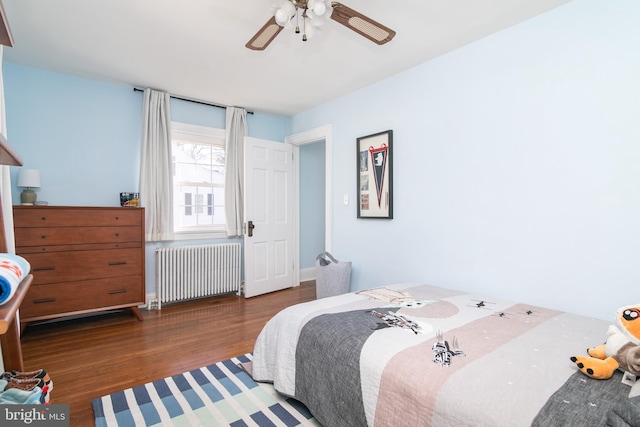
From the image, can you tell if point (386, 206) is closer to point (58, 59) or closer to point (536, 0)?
point (536, 0)

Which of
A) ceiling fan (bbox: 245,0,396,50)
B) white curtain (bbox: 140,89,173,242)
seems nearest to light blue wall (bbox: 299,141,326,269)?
white curtain (bbox: 140,89,173,242)

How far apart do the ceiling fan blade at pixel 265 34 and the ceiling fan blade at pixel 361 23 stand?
34 centimetres

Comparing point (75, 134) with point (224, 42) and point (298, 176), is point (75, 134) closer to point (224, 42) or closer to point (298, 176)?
point (224, 42)

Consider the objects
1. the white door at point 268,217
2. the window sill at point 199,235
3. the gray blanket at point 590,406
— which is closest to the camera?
the gray blanket at point 590,406

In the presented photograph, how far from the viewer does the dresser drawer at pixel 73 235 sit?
8.86 feet

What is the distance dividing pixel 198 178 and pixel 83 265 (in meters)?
1.61

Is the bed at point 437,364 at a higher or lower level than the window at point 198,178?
lower

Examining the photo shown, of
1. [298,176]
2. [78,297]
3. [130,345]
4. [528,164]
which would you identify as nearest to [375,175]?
[528,164]

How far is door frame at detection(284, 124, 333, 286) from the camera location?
12.7 feet

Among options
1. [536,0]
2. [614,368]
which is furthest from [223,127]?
[614,368]

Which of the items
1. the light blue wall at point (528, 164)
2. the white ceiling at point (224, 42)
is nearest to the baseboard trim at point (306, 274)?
the light blue wall at point (528, 164)

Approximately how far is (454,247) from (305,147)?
3064 mm

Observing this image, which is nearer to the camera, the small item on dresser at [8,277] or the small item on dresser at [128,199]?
the small item on dresser at [8,277]

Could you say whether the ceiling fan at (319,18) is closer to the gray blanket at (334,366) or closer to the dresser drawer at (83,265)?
the gray blanket at (334,366)
